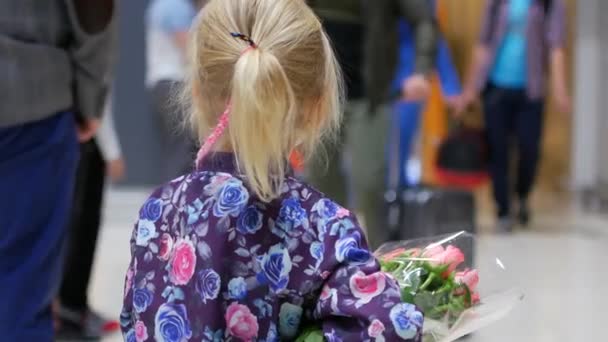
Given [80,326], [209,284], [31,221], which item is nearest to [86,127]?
[31,221]

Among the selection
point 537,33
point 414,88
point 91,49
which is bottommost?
point 537,33

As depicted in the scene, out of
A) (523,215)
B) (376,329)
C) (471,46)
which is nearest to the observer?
(376,329)

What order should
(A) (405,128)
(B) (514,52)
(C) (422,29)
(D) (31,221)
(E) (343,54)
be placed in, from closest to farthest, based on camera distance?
(D) (31,221) < (E) (343,54) < (C) (422,29) < (A) (405,128) < (B) (514,52)

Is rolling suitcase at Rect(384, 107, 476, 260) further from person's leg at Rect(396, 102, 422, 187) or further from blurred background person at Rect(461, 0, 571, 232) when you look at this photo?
blurred background person at Rect(461, 0, 571, 232)

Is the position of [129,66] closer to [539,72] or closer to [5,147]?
[539,72]

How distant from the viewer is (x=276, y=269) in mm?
1428

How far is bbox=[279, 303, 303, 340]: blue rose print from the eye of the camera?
4.73ft

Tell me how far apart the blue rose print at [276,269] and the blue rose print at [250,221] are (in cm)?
5

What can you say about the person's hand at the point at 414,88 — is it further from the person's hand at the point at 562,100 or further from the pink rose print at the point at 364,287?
the pink rose print at the point at 364,287

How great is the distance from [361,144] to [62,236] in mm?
1653

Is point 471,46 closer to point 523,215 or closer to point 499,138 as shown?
point 499,138

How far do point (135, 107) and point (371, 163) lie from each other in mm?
3086

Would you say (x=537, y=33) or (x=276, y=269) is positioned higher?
(x=276, y=269)

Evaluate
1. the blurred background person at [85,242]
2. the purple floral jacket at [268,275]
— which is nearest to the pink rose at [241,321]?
the purple floral jacket at [268,275]
